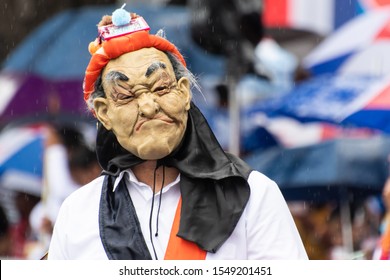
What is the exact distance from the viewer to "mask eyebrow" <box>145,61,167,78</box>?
4.79 m

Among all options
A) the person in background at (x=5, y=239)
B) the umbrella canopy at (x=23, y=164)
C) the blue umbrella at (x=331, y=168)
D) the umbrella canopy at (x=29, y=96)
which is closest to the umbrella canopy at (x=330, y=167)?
the blue umbrella at (x=331, y=168)

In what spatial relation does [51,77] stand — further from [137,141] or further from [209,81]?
[137,141]

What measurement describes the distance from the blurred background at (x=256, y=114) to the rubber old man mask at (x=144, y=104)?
10.9 ft

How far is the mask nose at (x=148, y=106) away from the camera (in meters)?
4.70

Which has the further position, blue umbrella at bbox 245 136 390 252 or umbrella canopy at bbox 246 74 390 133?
blue umbrella at bbox 245 136 390 252

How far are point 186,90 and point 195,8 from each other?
7312mm

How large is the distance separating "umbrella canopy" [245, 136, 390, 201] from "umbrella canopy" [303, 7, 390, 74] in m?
0.77

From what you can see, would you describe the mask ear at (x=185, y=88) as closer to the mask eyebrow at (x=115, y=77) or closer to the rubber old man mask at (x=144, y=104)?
Answer: the rubber old man mask at (x=144, y=104)

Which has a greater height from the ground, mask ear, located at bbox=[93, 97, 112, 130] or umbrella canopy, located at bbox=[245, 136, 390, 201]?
mask ear, located at bbox=[93, 97, 112, 130]

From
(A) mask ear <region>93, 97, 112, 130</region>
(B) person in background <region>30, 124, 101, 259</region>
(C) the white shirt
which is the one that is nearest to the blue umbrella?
(B) person in background <region>30, 124, 101, 259</region>

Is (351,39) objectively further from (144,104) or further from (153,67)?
(144,104)

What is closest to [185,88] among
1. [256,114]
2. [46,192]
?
[46,192]

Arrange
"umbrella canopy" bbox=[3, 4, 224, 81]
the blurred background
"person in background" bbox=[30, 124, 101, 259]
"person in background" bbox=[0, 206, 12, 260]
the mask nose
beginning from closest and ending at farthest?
the mask nose → "person in background" bbox=[30, 124, 101, 259] → the blurred background → "person in background" bbox=[0, 206, 12, 260] → "umbrella canopy" bbox=[3, 4, 224, 81]

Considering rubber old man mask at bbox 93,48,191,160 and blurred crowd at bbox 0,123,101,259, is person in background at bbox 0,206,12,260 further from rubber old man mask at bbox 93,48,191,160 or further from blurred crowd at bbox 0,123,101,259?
rubber old man mask at bbox 93,48,191,160
